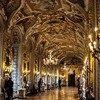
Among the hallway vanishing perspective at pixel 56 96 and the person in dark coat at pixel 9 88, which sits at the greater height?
the person in dark coat at pixel 9 88

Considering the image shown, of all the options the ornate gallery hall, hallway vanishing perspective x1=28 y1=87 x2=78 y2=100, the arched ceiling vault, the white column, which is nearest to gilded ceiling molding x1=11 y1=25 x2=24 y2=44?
the ornate gallery hall

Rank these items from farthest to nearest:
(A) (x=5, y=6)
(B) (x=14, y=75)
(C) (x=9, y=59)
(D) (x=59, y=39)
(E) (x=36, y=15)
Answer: (D) (x=59, y=39) < (B) (x=14, y=75) < (E) (x=36, y=15) < (C) (x=9, y=59) < (A) (x=5, y=6)

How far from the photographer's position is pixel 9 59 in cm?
1969

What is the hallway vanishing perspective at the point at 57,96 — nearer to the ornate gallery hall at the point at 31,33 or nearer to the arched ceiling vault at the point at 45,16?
the ornate gallery hall at the point at 31,33

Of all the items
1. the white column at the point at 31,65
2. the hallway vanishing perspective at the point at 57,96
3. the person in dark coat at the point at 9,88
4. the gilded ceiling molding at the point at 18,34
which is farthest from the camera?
the white column at the point at 31,65

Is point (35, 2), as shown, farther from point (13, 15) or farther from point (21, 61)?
point (21, 61)

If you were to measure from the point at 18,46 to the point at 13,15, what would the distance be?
4.69 metres

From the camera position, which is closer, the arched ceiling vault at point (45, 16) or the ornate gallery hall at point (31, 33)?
the ornate gallery hall at point (31, 33)

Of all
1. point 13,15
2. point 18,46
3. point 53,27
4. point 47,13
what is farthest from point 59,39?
point 13,15

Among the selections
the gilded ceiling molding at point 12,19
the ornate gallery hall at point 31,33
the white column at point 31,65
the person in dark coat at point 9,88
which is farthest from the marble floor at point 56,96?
the gilded ceiling molding at point 12,19

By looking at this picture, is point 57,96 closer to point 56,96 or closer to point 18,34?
point 56,96

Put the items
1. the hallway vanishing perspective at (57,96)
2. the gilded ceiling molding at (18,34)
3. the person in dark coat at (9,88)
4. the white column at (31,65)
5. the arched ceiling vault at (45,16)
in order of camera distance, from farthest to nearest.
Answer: the white column at (31,65), the gilded ceiling molding at (18,34), the hallway vanishing perspective at (57,96), the arched ceiling vault at (45,16), the person in dark coat at (9,88)

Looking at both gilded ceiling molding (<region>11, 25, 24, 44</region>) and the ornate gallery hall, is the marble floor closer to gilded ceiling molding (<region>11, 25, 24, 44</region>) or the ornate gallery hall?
the ornate gallery hall

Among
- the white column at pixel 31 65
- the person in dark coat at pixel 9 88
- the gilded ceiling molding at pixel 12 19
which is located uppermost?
the gilded ceiling molding at pixel 12 19
